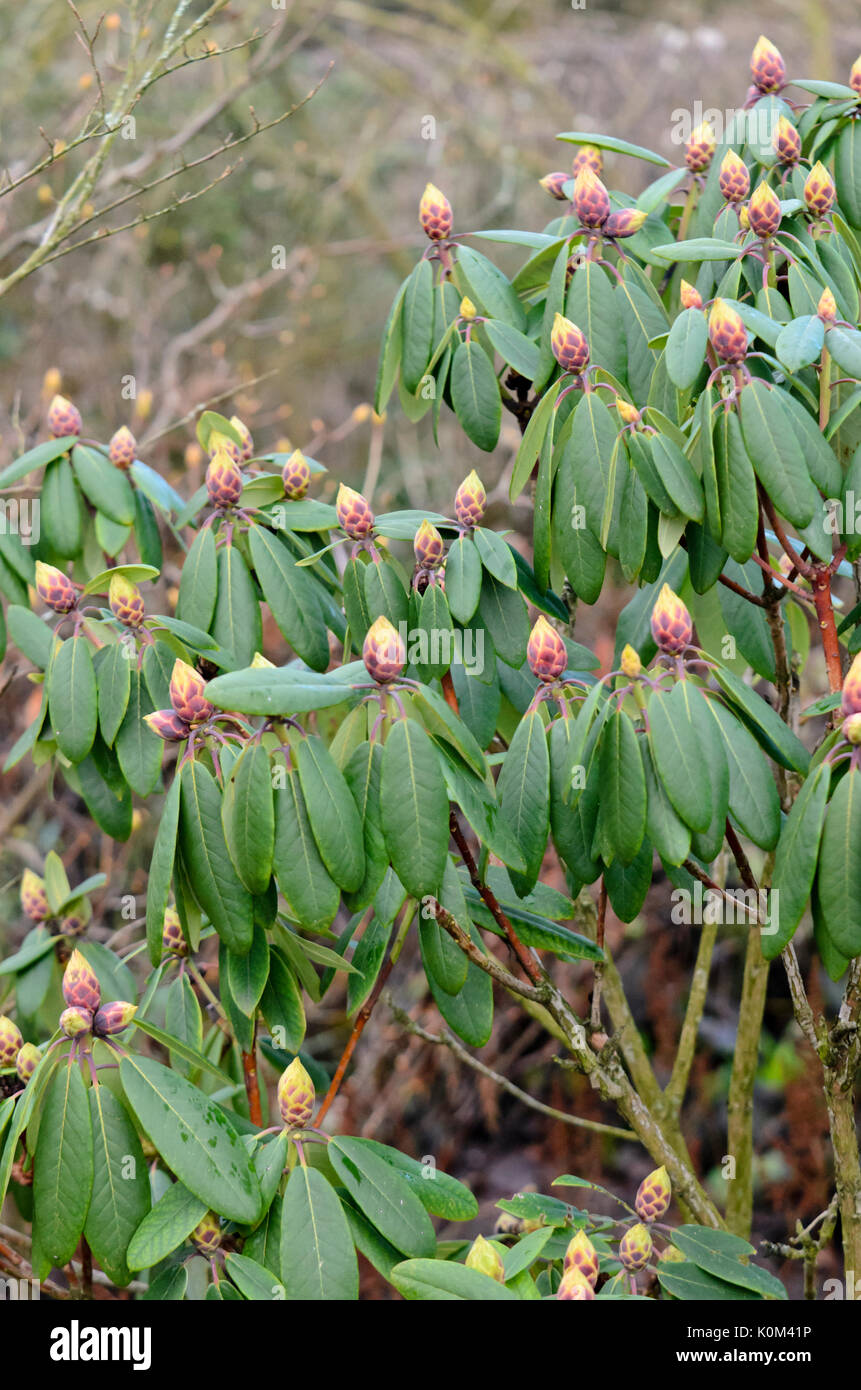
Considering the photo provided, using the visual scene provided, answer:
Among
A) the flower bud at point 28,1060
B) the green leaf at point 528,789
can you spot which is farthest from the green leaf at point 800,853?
the flower bud at point 28,1060

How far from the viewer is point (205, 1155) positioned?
4.82 feet

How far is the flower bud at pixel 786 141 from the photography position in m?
1.77

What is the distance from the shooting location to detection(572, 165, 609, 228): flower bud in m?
1.75

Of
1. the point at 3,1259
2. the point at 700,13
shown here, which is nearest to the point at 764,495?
the point at 3,1259

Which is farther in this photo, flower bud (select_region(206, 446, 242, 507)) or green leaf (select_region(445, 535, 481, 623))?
flower bud (select_region(206, 446, 242, 507))

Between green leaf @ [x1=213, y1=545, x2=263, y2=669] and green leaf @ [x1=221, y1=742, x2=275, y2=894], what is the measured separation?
0.43m

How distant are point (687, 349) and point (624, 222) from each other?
34 centimetres

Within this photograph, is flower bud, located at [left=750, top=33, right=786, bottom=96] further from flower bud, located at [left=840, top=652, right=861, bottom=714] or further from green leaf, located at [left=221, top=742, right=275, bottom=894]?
green leaf, located at [left=221, top=742, right=275, bottom=894]

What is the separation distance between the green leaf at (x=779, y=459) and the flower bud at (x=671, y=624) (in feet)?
0.55

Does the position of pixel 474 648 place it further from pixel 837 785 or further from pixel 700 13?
pixel 700 13

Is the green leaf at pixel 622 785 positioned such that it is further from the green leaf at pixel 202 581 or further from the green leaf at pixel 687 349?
the green leaf at pixel 202 581

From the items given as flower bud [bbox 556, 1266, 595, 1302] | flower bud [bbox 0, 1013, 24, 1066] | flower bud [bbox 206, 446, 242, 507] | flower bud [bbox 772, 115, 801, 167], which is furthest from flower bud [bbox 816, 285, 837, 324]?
flower bud [bbox 0, 1013, 24, 1066]

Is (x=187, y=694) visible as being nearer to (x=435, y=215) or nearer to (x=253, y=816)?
(x=253, y=816)

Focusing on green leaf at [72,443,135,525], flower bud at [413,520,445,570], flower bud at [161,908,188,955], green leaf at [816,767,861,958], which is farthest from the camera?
green leaf at [72,443,135,525]
